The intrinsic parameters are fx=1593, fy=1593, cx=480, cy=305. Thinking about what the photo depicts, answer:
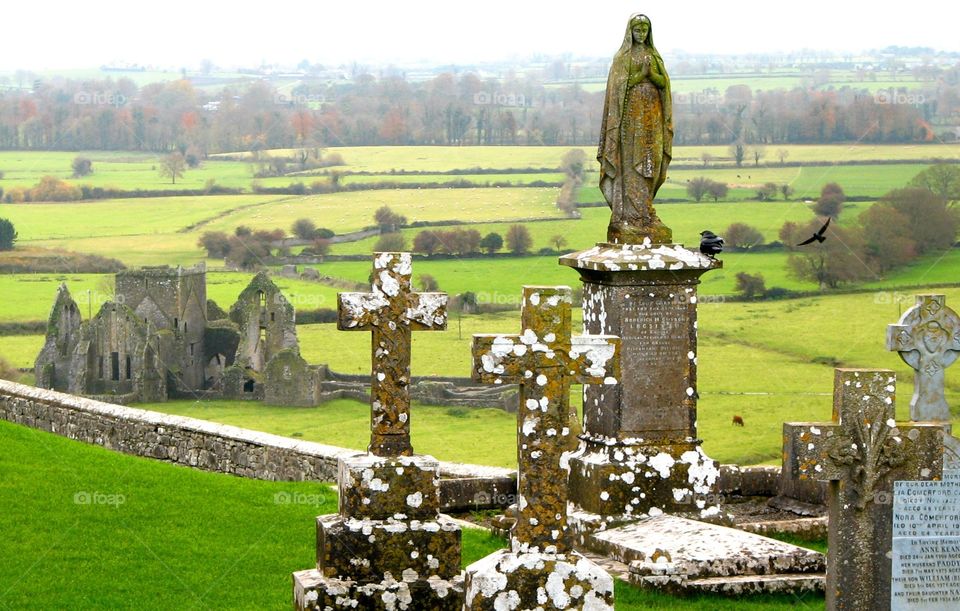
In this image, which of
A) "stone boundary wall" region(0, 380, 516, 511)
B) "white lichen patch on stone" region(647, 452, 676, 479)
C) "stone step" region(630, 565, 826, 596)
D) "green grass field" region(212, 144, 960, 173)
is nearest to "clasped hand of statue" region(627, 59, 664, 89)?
"white lichen patch on stone" region(647, 452, 676, 479)

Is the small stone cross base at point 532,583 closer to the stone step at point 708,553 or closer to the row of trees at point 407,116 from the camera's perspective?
the stone step at point 708,553

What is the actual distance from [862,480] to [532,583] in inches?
89.6

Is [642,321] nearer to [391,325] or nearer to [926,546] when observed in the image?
[391,325]

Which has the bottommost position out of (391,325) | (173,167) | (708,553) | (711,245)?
(173,167)

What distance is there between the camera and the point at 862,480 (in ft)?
31.1

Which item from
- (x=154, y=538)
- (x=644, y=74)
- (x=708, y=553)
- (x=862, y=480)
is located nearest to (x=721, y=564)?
(x=708, y=553)

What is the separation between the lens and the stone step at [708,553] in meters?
11.8

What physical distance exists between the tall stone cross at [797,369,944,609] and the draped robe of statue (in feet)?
15.6

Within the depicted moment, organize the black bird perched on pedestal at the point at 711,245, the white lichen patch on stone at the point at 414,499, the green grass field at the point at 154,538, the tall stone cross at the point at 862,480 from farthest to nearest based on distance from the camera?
the black bird perched on pedestal at the point at 711,245, the green grass field at the point at 154,538, the white lichen patch on stone at the point at 414,499, the tall stone cross at the point at 862,480

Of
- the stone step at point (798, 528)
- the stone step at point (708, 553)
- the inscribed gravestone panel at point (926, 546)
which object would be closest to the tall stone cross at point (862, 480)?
the inscribed gravestone panel at point (926, 546)

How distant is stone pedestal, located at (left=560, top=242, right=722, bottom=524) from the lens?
1398cm

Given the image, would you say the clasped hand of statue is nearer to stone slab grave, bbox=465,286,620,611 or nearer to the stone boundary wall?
the stone boundary wall

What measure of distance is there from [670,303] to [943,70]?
128565mm

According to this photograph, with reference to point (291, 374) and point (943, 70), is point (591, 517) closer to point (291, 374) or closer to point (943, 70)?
point (291, 374)
